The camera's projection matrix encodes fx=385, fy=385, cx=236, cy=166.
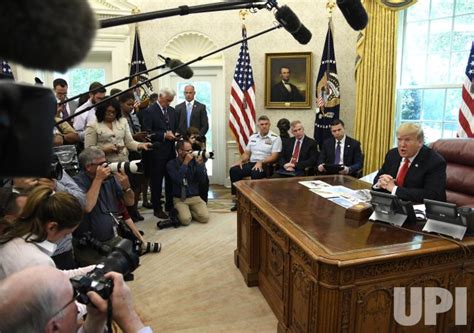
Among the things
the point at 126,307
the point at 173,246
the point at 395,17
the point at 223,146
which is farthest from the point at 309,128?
the point at 126,307

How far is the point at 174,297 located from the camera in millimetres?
2824

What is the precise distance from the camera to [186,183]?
4551mm

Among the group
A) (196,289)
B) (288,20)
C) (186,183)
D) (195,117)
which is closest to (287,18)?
(288,20)

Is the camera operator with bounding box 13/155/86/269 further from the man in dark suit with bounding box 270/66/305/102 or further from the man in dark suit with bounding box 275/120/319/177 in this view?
the man in dark suit with bounding box 270/66/305/102

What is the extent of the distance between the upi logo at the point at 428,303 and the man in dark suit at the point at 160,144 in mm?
3239

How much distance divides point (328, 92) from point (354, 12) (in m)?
4.08

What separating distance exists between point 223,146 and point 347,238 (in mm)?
4538

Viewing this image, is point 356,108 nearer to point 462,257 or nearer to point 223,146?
point 223,146

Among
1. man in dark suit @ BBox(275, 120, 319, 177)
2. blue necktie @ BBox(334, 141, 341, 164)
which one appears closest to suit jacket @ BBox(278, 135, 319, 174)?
man in dark suit @ BBox(275, 120, 319, 177)

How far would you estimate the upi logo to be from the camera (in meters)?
1.88

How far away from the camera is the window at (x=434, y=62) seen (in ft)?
15.1

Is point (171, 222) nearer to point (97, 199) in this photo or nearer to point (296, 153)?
point (97, 199)

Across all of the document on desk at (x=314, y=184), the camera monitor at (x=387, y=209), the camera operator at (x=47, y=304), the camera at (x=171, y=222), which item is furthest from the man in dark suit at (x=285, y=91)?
the camera operator at (x=47, y=304)

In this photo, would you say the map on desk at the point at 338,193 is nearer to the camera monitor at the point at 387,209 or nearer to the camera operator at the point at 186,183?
the camera monitor at the point at 387,209
